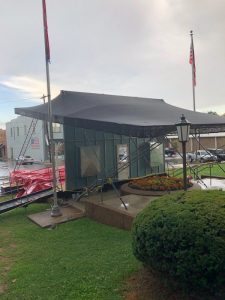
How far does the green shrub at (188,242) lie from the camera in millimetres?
4070

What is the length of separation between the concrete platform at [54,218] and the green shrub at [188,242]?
571 cm

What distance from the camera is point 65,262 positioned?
21.5ft

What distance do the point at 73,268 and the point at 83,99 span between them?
9272mm

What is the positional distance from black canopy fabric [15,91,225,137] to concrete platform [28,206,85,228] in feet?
10.5

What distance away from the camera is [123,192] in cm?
1248

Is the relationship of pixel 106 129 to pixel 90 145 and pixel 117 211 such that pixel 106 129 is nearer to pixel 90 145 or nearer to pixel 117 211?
pixel 90 145

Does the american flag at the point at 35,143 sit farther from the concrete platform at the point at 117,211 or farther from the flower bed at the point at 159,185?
the concrete platform at the point at 117,211

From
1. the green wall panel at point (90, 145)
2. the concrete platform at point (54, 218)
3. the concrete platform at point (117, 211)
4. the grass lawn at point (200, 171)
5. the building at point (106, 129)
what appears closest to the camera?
the concrete platform at point (117, 211)

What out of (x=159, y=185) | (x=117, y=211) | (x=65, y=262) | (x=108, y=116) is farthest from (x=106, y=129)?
(x=65, y=262)

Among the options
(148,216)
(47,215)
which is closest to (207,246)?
(148,216)

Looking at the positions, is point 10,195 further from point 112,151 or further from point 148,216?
point 148,216

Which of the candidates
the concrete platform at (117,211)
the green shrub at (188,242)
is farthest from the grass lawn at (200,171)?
the green shrub at (188,242)

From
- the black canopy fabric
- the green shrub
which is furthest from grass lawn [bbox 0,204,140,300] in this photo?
the black canopy fabric

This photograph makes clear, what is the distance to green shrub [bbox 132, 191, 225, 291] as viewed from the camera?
4.07 metres
